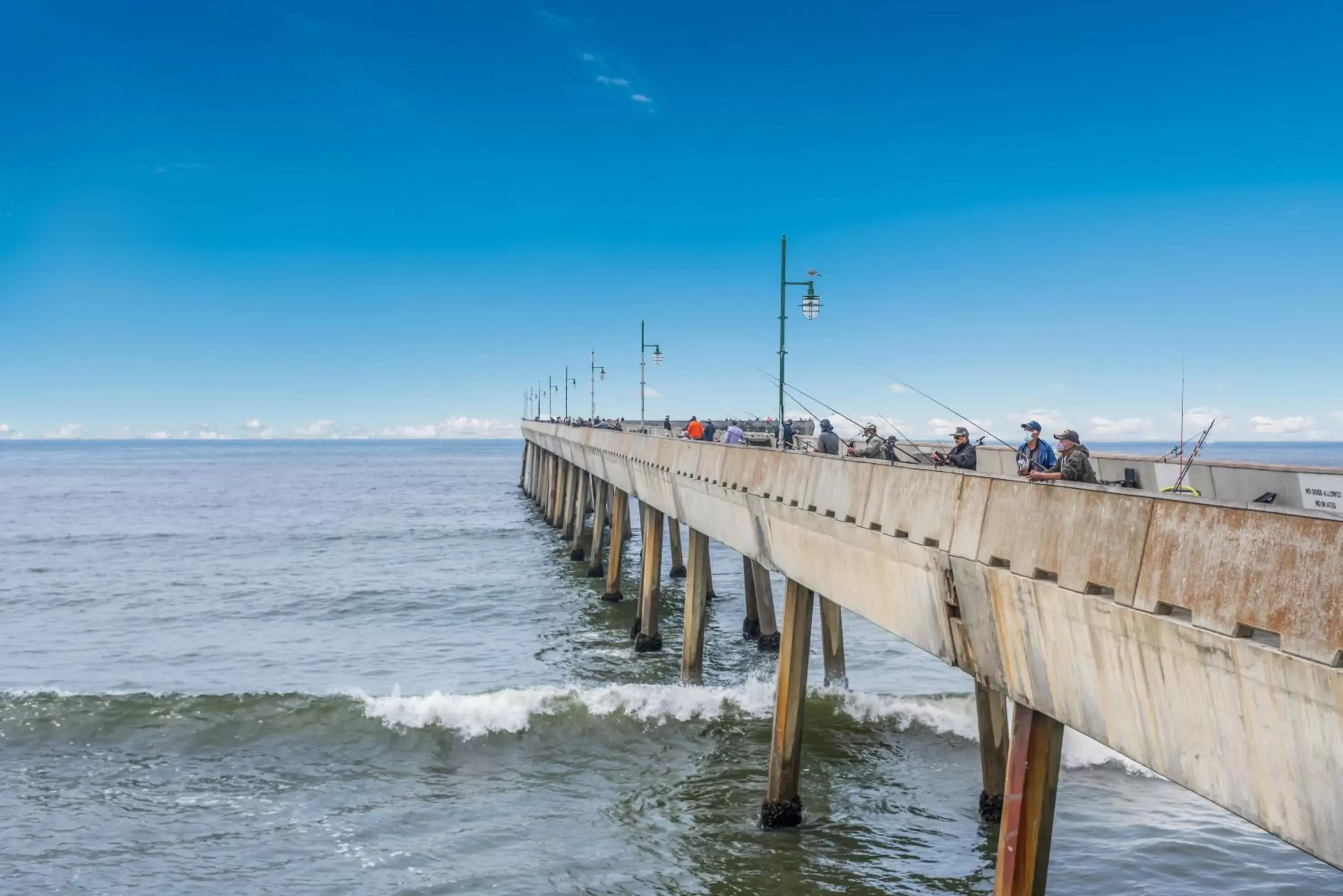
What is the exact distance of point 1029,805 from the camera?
7191mm

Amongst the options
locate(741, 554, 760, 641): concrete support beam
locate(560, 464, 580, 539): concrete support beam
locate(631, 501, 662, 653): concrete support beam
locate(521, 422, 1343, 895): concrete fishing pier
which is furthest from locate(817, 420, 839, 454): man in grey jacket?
locate(560, 464, 580, 539): concrete support beam

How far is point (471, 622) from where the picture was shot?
29.3 m

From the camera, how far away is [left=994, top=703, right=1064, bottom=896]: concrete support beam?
7199mm

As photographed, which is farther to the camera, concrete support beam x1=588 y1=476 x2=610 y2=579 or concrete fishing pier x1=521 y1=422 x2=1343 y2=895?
concrete support beam x1=588 y1=476 x2=610 y2=579

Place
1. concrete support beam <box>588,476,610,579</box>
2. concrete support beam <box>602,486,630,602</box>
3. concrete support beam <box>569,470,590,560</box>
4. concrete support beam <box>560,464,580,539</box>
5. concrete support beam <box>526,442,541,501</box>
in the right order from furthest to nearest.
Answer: concrete support beam <box>526,442,541,501</box> → concrete support beam <box>560,464,580,539</box> → concrete support beam <box>569,470,590,560</box> → concrete support beam <box>588,476,610,579</box> → concrete support beam <box>602,486,630,602</box>

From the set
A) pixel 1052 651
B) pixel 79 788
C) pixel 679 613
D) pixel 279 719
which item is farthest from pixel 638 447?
pixel 1052 651

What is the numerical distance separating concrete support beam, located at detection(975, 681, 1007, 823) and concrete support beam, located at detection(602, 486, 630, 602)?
16431mm

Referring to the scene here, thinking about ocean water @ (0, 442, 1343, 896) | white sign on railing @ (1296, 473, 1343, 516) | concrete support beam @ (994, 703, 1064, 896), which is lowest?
ocean water @ (0, 442, 1343, 896)

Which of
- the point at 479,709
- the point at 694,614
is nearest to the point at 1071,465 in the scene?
the point at 694,614

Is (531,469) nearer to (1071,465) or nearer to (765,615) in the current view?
(765,615)

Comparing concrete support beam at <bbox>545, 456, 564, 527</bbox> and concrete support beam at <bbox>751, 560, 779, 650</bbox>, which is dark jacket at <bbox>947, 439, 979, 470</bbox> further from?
concrete support beam at <bbox>545, 456, 564, 527</bbox>

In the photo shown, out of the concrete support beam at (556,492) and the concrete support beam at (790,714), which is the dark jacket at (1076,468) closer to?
the concrete support beam at (790,714)

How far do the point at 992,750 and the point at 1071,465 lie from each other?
16.7 feet

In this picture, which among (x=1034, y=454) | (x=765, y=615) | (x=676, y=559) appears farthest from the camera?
(x=676, y=559)
